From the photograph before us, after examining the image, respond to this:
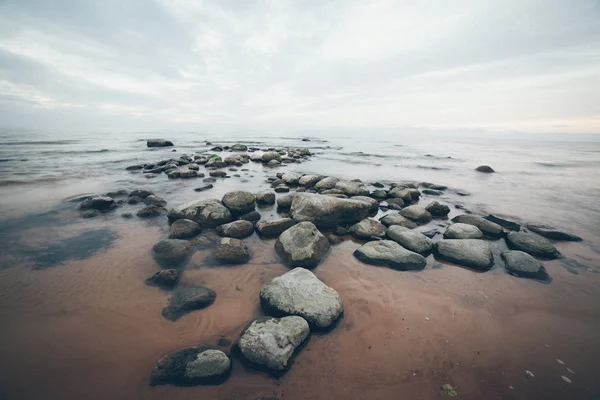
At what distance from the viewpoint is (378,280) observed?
5133 mm

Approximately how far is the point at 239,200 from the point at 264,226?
6.25ft

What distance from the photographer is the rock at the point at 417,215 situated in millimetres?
8308

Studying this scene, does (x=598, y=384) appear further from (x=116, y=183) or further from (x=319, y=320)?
(x=116, y=183)

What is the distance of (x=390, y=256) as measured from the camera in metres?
5.66

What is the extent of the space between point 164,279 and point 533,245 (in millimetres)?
9062

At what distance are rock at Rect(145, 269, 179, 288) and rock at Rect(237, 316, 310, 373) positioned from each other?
2.21 metres

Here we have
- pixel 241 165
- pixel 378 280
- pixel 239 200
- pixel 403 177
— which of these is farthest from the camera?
pixel 241 165

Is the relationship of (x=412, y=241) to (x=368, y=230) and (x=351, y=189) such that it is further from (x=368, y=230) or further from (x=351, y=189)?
(x=351, y=189)

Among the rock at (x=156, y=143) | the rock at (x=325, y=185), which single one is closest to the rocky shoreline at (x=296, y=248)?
the rock at (x=325, y=185)

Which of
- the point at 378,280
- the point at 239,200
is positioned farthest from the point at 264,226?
the point at 378,280

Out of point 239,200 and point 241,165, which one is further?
point 241,165

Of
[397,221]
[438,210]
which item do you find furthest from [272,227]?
[438,210]

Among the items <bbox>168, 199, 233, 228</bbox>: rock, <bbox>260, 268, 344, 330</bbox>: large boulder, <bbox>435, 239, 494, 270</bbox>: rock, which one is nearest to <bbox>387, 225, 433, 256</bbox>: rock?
<bbox>435, 239, 494, 270</bbox>: rock

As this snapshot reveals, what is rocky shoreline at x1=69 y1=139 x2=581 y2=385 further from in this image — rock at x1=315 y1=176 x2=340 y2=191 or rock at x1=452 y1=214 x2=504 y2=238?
rock at x1=315 y1=176 x2=340 y2=191
